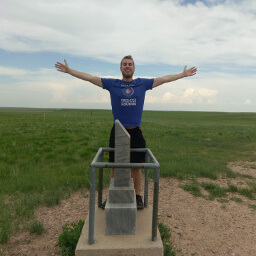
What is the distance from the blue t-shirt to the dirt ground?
214 centimetres

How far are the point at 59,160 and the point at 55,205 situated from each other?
3.65 m

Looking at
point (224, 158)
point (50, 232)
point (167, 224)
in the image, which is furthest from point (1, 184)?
point (224, 158)

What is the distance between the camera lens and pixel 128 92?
357cm

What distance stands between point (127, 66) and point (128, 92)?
17.4 inches

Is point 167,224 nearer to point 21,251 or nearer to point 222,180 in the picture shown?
point 21,251

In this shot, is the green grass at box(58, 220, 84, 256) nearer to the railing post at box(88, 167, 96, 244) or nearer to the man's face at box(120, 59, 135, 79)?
the railing post at box(88, 167, 96, 244)

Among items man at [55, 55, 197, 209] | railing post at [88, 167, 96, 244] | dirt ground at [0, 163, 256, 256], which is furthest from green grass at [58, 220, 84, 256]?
A: man at [55, 55, 197, 209]

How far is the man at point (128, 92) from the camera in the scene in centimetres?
358

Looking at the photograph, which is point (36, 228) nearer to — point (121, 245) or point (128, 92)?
point (121, 245)

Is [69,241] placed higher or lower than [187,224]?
higher

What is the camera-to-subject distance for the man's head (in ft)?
11.9

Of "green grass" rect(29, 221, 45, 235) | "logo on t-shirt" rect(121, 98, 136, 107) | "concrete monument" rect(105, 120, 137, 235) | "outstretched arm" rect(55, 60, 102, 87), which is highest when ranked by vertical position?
"outstretched arm" rect(55, 60, 102, 87)

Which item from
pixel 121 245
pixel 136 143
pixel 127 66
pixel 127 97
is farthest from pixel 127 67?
pixel 121 245

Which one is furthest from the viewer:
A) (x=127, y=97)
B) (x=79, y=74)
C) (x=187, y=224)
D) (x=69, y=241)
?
(x=187, y=224)
